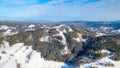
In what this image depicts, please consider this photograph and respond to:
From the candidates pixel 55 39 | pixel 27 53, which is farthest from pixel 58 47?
pixel 27 53

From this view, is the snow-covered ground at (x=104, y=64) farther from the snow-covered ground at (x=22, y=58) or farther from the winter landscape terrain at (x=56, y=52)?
the snow-covered ground at (x=22, y=58)

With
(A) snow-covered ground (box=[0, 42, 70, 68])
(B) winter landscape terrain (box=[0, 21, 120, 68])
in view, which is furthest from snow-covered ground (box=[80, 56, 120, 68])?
(A) snow-covered ground (box=[0, 42, 70, 68])

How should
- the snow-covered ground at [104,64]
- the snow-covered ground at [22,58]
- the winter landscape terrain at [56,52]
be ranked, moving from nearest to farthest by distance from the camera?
the snow-covered ground at [104,64] < the snow-covered ground at [22,58] < the winter landscape terrain at [56,52]

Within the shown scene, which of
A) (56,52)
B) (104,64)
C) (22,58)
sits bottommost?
(104,64)

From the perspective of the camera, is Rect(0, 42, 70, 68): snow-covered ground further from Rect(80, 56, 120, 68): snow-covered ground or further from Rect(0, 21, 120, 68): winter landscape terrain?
Rect(80, 56, 120, 68): snow-covered ground

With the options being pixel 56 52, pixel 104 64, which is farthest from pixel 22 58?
pixel 104 64

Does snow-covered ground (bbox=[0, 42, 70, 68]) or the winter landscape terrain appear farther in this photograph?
the winter landscape terrain

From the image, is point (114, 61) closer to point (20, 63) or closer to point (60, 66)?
point (60, 66)

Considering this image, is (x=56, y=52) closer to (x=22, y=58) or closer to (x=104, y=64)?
(x=22, y=58)

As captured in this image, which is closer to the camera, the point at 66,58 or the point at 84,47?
the point at 66,58

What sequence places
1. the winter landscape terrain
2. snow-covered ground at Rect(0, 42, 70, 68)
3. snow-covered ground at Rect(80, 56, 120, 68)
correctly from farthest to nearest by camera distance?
the winter landscape terrain, snow-covered ground at Rect(0, 42, 70, 68), snow-covered ground at Rect(80, 56, 120, 68)

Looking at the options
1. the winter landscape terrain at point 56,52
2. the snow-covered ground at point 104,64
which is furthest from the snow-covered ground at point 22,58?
the snow-covered ground at point 104,64
